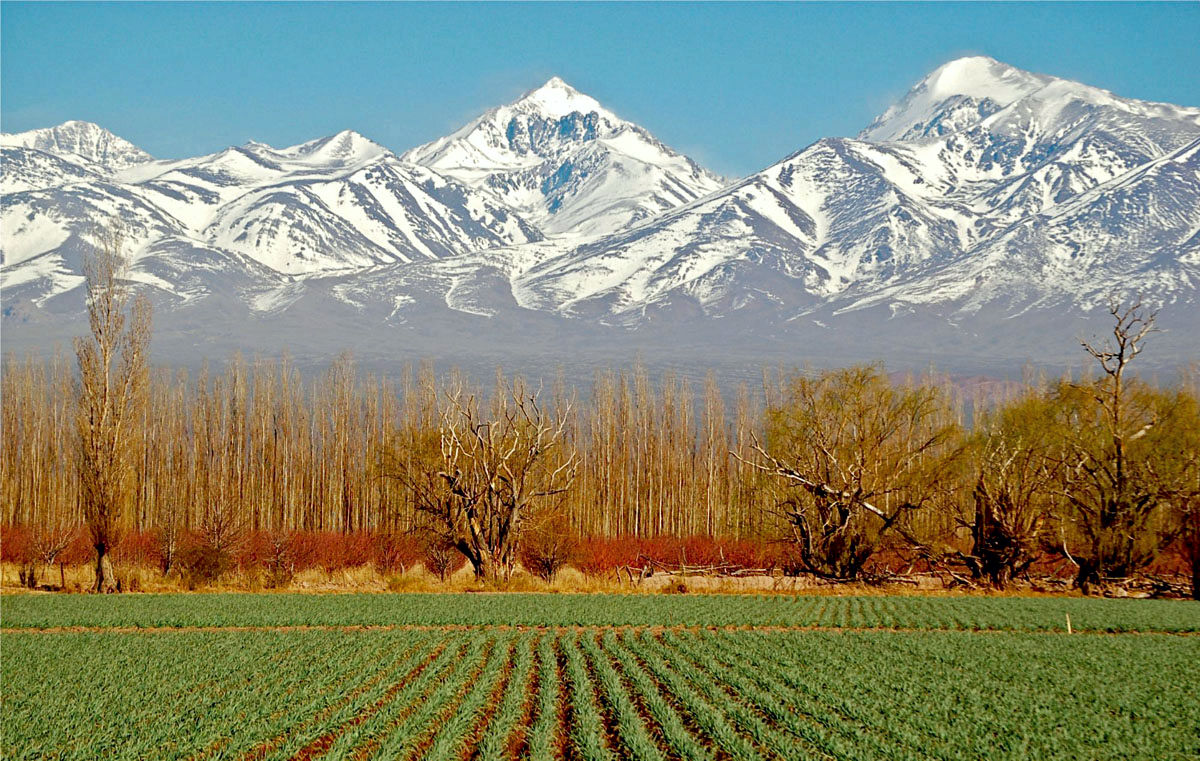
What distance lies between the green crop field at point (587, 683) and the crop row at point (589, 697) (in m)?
0.05

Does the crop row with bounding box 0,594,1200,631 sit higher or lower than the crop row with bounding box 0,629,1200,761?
lower

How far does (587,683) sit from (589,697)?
104 cm

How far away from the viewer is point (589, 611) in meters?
25.0

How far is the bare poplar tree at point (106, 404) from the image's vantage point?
96.2 ft

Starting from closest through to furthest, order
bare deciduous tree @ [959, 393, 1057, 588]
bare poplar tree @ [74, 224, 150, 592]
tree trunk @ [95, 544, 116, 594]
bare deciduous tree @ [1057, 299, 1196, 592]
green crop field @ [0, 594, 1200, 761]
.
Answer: green crop field @ [0, 594, 1200, 761] < bare poplar tree @ [74, 224, 150, 592] < tree trunk @ [95, 544, 116, 594] < bare deciduous tree @ [959, 393, 1057, 588] < bare deciduous tree @ [1057, 299, 1196, 592]

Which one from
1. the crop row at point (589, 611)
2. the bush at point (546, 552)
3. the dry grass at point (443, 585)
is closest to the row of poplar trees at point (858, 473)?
the bush at point (546, 552)

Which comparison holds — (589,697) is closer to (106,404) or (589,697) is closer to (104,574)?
(106,404)

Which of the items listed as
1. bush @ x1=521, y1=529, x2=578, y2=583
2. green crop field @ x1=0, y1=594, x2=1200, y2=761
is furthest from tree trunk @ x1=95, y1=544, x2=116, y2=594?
bush @ x1=521, y1=529, x2=578, y2=583

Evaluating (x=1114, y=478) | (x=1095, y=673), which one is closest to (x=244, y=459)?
(x=1114, y=478)

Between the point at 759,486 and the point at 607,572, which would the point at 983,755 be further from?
the point at 607,572

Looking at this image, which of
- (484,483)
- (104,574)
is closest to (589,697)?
(484,483)

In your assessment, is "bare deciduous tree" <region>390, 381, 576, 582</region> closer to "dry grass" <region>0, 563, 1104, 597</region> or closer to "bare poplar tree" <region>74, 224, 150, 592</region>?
"dry grass" <region>0, 563, 1104, 597</region>

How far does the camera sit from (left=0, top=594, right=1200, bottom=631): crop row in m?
23.5

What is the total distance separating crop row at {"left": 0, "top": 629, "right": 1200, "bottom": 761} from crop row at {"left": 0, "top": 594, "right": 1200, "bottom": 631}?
2.51 metres
